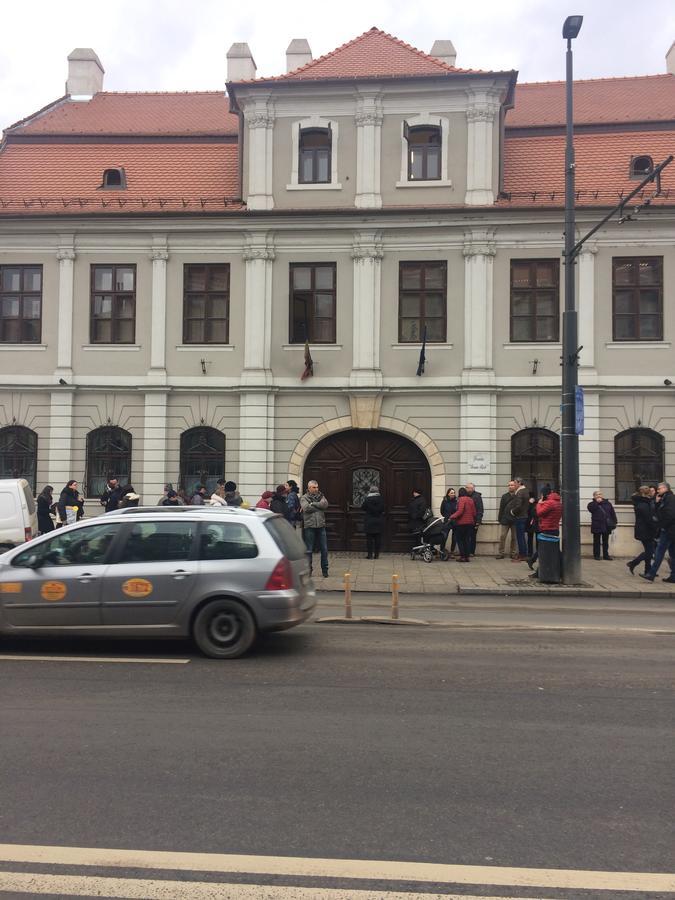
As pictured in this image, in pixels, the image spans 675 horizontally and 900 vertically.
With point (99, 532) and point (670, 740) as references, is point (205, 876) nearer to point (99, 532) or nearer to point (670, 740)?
point (670, 740)

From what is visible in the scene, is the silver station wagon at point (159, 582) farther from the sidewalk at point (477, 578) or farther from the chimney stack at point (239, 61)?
the chimney stack at point (239, 61)

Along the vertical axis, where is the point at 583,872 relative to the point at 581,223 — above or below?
below

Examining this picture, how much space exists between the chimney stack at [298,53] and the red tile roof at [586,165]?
768 centimetres

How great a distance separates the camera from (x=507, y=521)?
672 inches

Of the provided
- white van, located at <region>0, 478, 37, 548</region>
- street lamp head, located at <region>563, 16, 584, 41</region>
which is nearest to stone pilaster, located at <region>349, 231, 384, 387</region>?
street lamp head, located at <region>563, 16, 584, 41</region>

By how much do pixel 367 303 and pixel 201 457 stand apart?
587 centimetres

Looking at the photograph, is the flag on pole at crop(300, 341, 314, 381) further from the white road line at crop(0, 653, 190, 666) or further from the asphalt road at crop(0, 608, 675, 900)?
the white road line at crop(0, 653, 190, 666)

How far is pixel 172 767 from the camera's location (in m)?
4.73

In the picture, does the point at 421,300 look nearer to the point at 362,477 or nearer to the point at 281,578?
the point at 362,477

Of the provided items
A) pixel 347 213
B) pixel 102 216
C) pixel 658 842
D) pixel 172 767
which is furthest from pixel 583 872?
pixel 102 216

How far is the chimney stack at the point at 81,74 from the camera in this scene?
82.5 ft

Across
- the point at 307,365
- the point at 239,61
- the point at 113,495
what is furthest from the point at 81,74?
the point at 113,495

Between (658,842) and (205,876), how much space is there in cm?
226

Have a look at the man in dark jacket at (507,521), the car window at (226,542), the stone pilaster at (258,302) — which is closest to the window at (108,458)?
the stone pilaster at (258,302)
